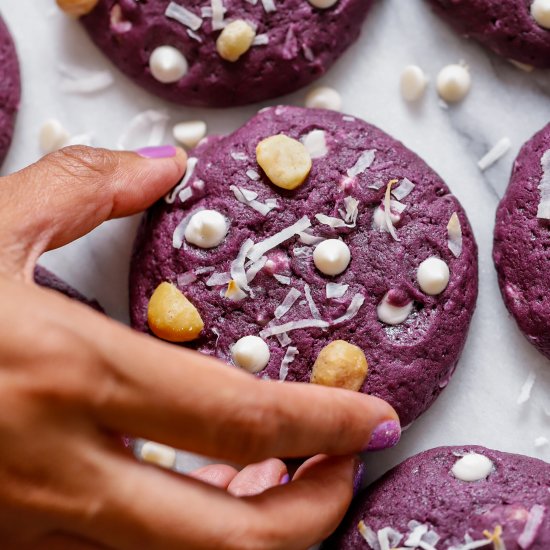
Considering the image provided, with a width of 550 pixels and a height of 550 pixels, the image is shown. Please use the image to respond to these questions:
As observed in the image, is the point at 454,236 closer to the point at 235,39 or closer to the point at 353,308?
the point at 353,308

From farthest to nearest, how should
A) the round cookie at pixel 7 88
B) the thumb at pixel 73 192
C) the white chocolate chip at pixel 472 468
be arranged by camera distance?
the round cookie at pixel 7 88 → the white chocolate chip at pixel 472 468 → the thumb at pixel 73 192

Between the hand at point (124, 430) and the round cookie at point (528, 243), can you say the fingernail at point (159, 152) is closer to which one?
the hand at point (124, 430)

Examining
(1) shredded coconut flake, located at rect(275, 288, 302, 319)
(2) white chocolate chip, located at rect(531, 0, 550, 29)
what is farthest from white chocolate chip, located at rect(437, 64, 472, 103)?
(1) shredded coconut flake, located at rect(275, 288, 302, 319)

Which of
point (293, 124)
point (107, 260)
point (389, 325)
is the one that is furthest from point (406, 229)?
point (107, 260)

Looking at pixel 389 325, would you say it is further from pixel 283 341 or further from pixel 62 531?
pixel 62 531

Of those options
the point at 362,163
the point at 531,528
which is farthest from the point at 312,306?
the point at 531,528

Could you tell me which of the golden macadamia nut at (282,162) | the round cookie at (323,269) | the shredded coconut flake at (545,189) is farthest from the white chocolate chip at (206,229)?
A: the shredded coconut flake at (545,189)

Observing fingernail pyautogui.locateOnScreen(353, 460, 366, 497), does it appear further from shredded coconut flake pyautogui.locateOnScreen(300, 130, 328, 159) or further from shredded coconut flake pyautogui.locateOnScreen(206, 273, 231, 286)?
shredded coconut flake pyautogui.locateOnScreen(300, 130, 328, 159)
